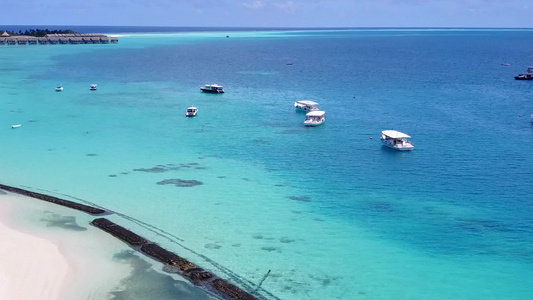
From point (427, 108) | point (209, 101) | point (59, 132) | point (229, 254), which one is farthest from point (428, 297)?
point (209, 101)

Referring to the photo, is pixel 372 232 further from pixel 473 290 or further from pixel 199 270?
pixel 199 270

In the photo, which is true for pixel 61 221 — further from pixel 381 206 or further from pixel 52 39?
pixel 52 39

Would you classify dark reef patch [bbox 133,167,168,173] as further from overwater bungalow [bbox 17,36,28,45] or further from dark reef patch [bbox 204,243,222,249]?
overwater bungalow [bbox 17,36,28,45]

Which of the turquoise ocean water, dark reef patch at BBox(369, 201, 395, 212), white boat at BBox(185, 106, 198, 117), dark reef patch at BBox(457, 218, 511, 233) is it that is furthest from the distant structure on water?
dark reef patch at BBox(457, 218, 511, 233)

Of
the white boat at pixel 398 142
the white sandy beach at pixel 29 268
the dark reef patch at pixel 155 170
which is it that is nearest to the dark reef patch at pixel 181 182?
the dark reef patch at pixel 155 170

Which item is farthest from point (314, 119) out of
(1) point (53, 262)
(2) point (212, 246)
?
(1) point (53, 262)

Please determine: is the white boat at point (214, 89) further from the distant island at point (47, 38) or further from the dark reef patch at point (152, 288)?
the distant island at point (47, 38)
